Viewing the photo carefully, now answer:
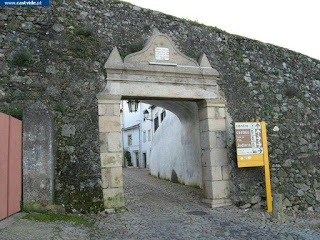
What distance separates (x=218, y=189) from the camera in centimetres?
592

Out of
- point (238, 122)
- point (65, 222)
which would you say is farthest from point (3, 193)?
point (238, 122)

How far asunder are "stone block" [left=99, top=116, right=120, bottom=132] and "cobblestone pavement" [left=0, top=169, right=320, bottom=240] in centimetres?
140

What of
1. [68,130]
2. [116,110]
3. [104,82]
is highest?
[104,82]

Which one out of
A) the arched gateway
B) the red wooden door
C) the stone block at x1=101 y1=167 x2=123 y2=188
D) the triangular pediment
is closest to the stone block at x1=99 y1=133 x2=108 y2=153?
the arched gateway

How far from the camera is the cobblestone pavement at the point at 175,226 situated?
12.8ft

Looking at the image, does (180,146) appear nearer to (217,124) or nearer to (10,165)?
(217,124)

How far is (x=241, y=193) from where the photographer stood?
6.03 meters

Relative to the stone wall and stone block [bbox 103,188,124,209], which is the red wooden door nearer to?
the stone wall

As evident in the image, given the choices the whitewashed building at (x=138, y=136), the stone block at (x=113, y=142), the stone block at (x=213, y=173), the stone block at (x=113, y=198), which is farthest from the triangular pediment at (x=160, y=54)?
the whitewashed building at (x=138, y=136)

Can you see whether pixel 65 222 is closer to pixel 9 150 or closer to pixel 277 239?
pixel 9 150

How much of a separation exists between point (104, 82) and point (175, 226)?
2.66m

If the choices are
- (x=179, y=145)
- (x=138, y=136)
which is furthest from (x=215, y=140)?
(x=138, y=136)

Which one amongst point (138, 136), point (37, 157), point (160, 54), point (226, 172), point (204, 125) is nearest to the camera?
point (37, 157)

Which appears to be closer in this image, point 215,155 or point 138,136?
point 215,155
